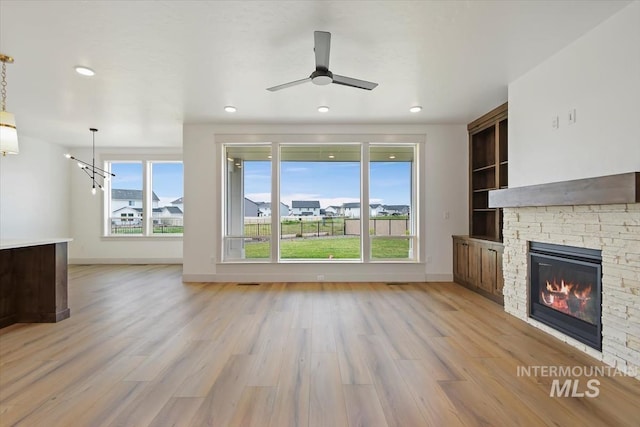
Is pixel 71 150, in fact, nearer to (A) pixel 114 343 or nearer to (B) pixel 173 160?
(B) pixel 173 160

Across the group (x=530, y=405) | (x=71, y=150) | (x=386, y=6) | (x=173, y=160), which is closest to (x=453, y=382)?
(x=530, y=405)

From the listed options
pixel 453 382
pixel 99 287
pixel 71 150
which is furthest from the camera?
pixel 71 150

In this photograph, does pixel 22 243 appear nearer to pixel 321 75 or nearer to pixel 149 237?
pixel 321 75

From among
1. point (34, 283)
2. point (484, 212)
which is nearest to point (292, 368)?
point (34, 283)

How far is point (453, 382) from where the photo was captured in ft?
7.42

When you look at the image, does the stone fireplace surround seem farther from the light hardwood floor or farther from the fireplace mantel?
the light hardwood floor

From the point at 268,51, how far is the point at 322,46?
2.24 ft

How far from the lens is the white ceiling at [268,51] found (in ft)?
7.93

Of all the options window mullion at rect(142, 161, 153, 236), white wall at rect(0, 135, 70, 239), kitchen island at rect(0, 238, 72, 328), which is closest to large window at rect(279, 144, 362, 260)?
kitchen island at rect(0, 238, 72, 328)

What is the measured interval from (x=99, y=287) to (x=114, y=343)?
2.89 meters

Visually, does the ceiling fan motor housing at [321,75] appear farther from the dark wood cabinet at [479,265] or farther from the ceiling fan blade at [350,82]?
the dark wood cabinet at [479,265]

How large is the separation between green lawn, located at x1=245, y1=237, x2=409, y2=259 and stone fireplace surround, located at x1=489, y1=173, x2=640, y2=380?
2.59 meters

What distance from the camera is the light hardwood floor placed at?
1905 mm

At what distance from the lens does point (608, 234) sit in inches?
101
